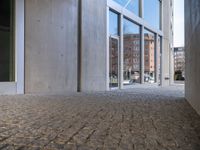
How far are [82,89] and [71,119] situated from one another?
23.5 feet

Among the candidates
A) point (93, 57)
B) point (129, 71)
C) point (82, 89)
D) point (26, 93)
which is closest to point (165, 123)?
point (26, 93)

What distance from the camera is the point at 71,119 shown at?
14.2 ft

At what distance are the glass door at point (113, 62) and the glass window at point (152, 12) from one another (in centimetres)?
570

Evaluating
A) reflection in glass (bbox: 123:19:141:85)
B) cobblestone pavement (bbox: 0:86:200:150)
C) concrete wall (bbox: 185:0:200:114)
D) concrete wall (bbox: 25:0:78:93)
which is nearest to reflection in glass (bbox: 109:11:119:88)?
reflection in glass (bbox: 123:19:141:85)

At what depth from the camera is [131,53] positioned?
16312 millimetres

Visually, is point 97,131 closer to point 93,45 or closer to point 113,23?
point 93,45

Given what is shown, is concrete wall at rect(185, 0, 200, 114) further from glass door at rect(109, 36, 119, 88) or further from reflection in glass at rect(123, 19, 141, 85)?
reflection in glass at rect(123, 19, 141, 85)

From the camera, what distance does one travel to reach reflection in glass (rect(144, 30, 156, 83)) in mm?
19016

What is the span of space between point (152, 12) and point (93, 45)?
1043 centimetres

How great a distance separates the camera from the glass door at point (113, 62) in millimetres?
13829

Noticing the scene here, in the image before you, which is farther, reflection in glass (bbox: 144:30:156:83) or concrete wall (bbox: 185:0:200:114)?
reflection in glass (bbox: 144:30:156:83)

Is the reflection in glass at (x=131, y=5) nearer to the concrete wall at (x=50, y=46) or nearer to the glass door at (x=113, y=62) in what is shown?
the glass door at (x=113, y=62)

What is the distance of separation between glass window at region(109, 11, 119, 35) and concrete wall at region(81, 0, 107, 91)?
795 mm

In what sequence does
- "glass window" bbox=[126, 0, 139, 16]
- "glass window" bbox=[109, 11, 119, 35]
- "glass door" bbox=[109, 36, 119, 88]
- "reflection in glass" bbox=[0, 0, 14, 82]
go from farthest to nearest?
"glass window" bbox=[126, 0, 139, 16] < "glass window" bbox=[109, 11, 119, 35] < "glass door" bbox=[109, 36, 119, 88] < "reflection in glass" bbox=[0, 0, 14, 82]
